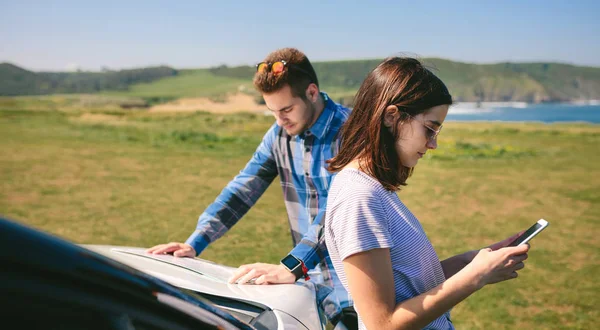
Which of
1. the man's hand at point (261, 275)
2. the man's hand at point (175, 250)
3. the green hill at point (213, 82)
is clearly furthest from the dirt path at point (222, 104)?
the man's hand at point (261, 275)

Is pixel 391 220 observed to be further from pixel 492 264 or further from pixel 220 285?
pixel 220 285

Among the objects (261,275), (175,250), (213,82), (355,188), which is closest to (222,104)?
(213,82)

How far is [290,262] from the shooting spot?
188cm

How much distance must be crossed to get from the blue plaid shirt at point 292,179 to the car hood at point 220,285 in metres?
0.41

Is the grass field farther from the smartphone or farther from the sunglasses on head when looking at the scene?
the smartphone

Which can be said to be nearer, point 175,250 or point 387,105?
point 387,105

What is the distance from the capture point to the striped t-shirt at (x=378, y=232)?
126cm

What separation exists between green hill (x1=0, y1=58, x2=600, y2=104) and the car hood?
2.79ft

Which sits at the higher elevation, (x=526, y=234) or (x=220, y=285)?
(x=526, y=234)

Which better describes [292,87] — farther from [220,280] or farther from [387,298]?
[387,298]

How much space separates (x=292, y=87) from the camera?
2.55m

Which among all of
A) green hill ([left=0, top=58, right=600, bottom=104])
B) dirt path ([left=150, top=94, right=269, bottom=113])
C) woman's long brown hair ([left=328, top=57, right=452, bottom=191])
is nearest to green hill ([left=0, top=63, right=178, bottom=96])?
green hill ([left=0, top=58, right=600, bottom=104])

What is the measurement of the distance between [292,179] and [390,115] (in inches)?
49.1

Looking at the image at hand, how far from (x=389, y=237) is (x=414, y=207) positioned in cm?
862
